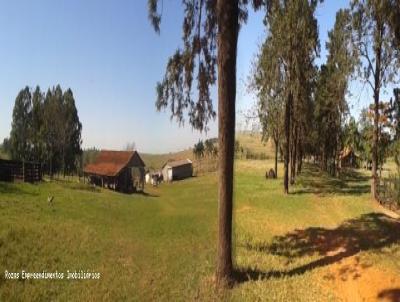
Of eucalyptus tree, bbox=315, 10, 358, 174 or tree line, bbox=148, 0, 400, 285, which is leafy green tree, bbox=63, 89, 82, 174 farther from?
eucalyptus tree, bbox=315, 10, 358, 174

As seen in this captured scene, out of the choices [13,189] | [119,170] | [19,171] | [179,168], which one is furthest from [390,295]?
[179,168]

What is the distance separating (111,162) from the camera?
14.7 metres

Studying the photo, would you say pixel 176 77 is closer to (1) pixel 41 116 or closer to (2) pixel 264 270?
(1) pixel 41 116

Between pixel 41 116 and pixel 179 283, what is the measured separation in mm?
8096

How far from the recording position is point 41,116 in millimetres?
15859

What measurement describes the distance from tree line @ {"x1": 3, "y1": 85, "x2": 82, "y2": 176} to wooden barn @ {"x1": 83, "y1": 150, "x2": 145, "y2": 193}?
86 centimetres

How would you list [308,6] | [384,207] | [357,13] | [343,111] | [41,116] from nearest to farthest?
1. [41,116]
2. [384,207]
3. [357,13]
4. [308,6]
5. [343,111]

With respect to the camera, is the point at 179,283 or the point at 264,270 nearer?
the point at 179,283

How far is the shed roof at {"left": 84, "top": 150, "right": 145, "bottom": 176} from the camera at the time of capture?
13564 mm

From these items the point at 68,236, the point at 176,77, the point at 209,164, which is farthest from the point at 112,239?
the point at 209,164

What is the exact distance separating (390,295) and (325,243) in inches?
208

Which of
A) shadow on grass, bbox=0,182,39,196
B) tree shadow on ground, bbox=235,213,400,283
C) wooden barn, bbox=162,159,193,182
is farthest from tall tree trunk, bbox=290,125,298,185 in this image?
shadow on grass, bbox=0,182,39,196

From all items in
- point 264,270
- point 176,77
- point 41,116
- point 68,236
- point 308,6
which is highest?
point 308,6

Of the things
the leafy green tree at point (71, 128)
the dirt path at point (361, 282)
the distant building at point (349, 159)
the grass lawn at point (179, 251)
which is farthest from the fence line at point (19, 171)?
the distant building at point (349, 159)
